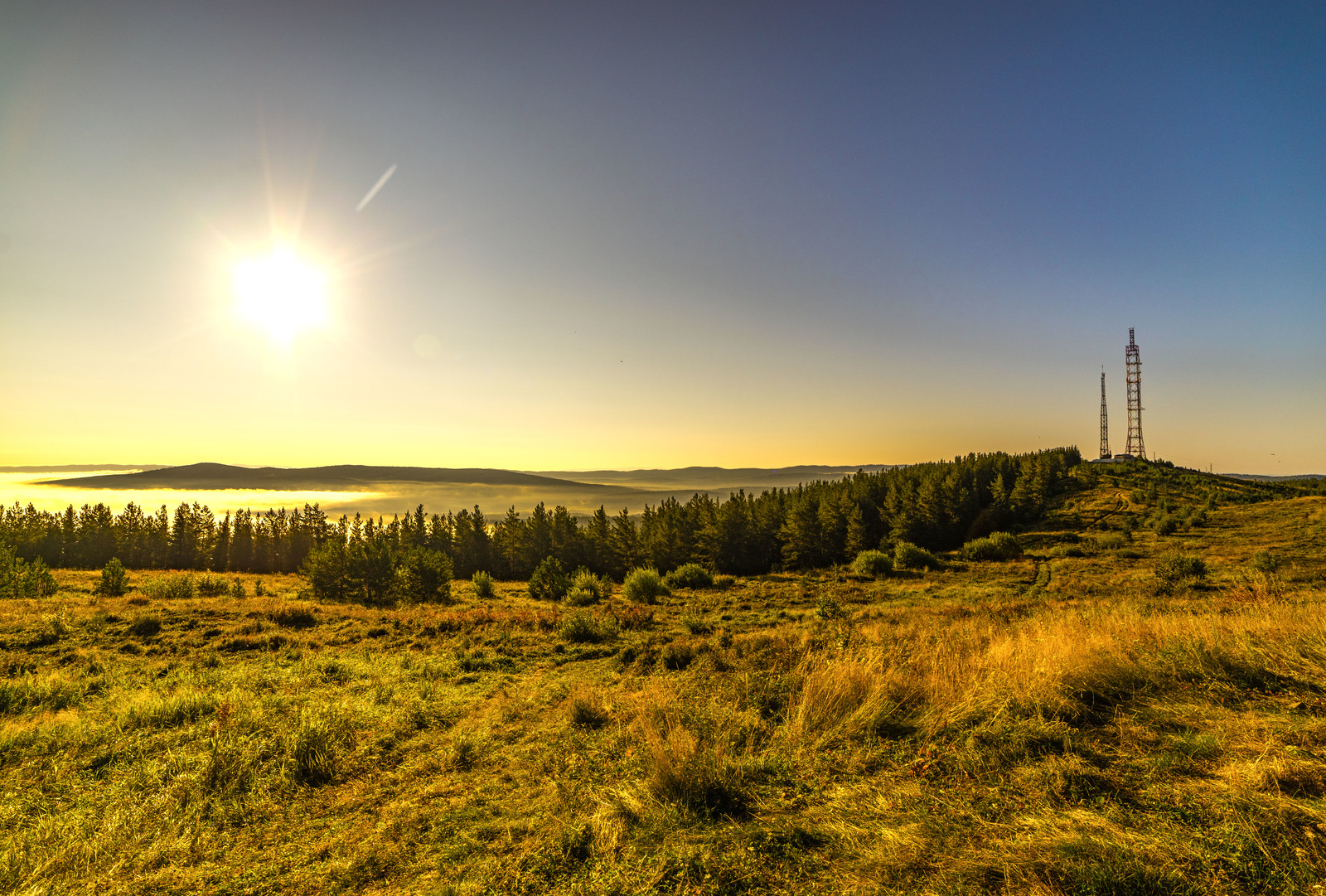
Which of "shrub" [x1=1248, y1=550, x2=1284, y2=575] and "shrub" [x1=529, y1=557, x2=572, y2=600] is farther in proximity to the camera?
"shrub" [x1=529, y1=557, x2=572, y2=600]

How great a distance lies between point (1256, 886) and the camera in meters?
3.01

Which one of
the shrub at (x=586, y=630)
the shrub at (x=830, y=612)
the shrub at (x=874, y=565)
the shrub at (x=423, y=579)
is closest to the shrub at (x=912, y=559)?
the shrub at (x=874, y=565)

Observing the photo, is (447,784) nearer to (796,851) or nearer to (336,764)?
(336,764)

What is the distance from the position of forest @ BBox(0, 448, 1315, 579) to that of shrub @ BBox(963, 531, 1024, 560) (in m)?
15.1

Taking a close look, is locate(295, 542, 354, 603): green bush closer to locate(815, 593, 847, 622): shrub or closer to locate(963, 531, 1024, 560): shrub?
locate(815, 593, 847, 622): shrub

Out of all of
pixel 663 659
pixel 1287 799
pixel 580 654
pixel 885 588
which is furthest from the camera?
pixel 885 588

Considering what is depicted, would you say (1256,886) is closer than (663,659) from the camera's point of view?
Yes

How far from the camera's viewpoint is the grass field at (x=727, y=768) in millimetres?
3580

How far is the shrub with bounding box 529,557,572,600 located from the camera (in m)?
41.6

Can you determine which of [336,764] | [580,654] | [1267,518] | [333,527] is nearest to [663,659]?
[580,654]

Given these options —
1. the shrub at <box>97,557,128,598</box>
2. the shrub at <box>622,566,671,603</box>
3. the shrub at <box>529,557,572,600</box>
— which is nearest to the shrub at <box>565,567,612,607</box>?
the shrub at <box>622,566,671,603</box>

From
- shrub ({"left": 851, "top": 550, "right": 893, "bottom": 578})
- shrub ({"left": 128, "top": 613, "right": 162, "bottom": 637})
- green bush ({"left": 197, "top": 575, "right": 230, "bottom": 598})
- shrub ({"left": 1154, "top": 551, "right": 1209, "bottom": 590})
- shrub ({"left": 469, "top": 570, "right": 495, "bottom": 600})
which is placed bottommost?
shrub ({"left": 469, "top": 570, "right": 495, "bottom": 600})

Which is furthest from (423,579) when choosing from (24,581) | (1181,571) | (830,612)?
(1181,571)

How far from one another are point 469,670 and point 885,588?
888 inches
